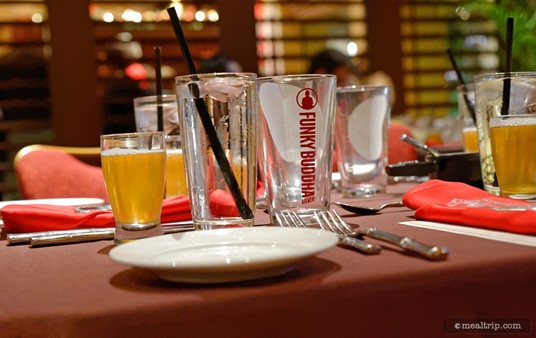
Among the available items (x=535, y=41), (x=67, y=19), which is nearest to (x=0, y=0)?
(x=67, y=19)

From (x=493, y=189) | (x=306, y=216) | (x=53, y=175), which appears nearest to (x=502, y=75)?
(x=493, y=189)

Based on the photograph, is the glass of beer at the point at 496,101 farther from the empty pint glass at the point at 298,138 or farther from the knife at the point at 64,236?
the knife at the point at 64,236

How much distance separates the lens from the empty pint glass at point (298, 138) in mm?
990

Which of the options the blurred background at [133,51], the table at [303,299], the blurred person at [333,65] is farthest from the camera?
the blurred background at [133,51]

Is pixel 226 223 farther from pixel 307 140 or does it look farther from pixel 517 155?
pixel 517 155

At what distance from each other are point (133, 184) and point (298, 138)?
23 centimetres

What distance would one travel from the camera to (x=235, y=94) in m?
0.94

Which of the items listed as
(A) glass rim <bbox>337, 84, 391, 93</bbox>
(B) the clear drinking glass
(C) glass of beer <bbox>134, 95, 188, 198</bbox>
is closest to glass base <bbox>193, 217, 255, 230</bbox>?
(B) the clear drinking glass

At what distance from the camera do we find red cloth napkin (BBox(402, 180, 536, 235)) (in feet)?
2.59

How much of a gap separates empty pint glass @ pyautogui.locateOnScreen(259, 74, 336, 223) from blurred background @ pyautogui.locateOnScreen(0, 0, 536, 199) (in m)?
3.39

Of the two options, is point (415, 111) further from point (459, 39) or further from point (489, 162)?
point (489, 162)

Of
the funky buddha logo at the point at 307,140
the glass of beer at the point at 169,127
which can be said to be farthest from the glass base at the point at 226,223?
the glass of beer at the point at 169,127

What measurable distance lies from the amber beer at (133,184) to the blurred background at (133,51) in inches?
139

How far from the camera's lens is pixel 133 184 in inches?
36.9
